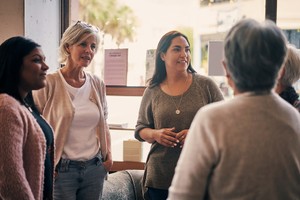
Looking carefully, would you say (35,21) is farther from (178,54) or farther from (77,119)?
(178,54)

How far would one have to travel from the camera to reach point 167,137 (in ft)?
6.15

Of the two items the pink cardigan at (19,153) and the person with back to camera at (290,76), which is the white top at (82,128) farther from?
the person with back to camera at (290,76)

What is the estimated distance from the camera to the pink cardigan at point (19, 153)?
4.31 feet

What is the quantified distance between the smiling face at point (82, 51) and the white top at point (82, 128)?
135mm

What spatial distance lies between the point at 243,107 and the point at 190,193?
0.27 meters

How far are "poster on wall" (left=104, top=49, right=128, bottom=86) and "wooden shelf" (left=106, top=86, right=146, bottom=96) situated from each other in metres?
0.03

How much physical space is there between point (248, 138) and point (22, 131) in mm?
847

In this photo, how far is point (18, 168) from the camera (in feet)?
4.38

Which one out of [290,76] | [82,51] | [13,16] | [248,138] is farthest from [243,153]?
[13,16]

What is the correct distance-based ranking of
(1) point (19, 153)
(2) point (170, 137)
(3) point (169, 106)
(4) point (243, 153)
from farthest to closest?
(3) point (169, 106)
(2) point (170, 137)
(1) point (19, 153)
(4) point (243, 153)

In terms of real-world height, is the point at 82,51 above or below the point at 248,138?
above

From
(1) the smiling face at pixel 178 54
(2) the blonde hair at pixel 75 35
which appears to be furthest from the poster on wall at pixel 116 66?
(1) the smiling face at pixel 178 54

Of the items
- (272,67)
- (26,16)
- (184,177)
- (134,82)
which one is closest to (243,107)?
(272,67)

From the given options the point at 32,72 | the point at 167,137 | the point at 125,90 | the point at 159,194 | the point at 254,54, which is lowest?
the point at 159,194
